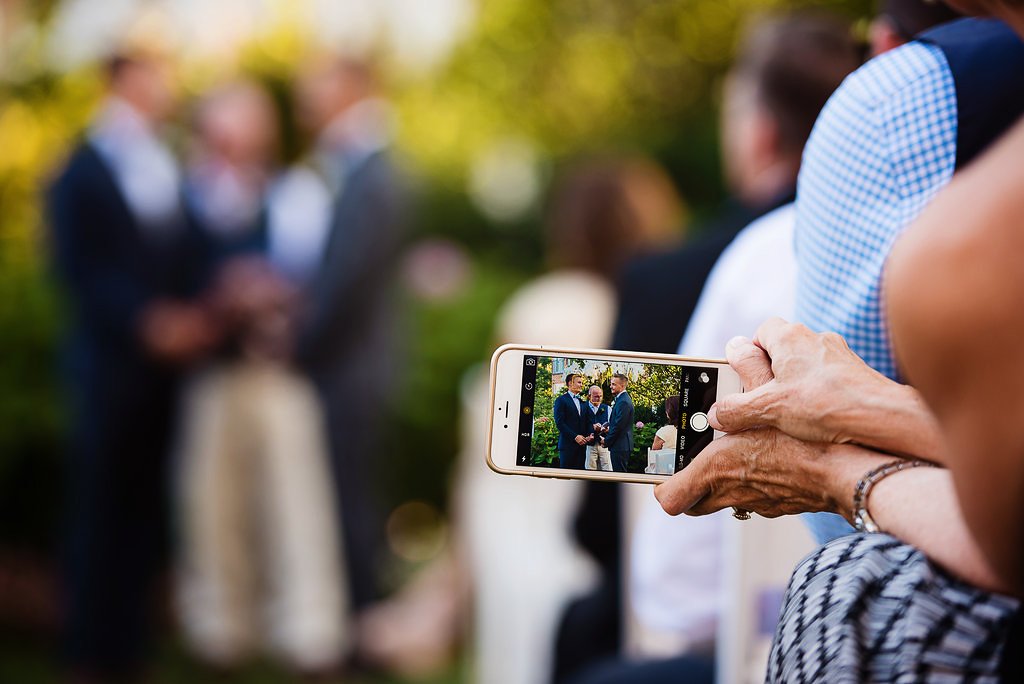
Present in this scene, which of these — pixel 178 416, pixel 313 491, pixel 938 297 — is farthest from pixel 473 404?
pixel 938 297

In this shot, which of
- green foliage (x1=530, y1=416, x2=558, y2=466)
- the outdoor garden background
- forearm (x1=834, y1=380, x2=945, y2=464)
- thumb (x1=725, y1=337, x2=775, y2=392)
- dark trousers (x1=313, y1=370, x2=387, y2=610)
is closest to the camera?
forearm (x1=834, y1=380, x2=945, y2=464)

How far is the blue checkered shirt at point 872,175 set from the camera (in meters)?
1.36

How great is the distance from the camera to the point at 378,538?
5.18 metres

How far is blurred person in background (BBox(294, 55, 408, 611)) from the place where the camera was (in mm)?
4973

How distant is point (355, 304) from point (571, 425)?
370cm

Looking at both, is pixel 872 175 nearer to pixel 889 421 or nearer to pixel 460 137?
pixel 889 421

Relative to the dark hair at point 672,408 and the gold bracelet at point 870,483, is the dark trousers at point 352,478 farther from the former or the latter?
the gold bracelet at point 870,483

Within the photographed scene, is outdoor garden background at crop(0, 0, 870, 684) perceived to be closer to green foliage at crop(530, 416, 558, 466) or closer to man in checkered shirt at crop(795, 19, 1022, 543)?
green foliage at crop(530, 416, 558, 466)

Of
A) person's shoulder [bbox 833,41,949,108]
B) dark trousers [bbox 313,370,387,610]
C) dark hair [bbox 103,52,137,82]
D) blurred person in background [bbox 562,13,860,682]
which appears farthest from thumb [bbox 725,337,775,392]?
dark hair [bbox 103,52,137,82]

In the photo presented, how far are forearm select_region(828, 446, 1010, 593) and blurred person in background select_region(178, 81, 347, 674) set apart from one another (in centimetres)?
394

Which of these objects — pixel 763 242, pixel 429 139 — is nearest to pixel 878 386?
pixel 763 242

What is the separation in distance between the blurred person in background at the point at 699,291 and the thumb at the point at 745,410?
0.91 metres

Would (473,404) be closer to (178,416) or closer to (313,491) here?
(313,491)

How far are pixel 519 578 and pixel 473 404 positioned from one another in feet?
2.64
